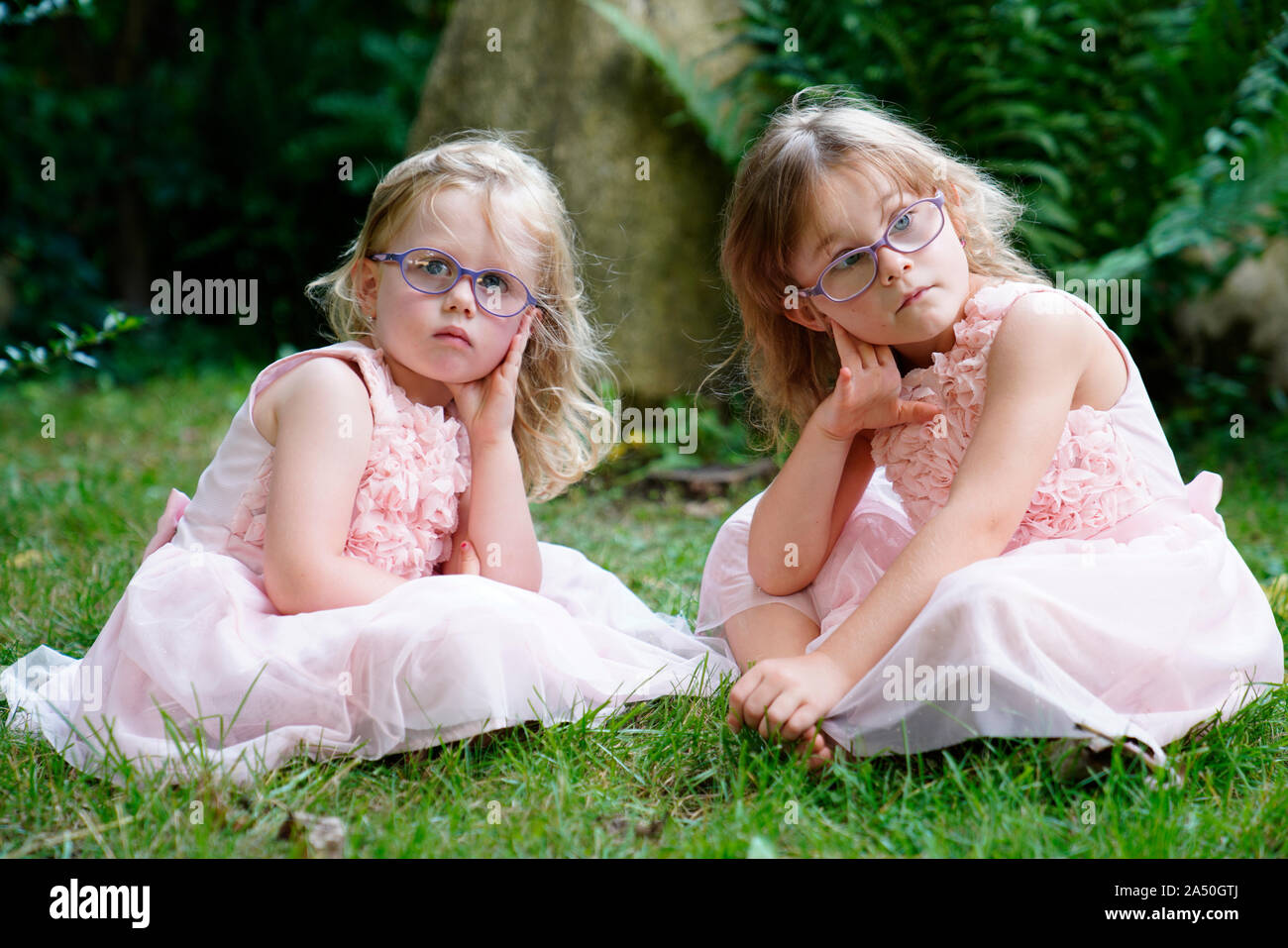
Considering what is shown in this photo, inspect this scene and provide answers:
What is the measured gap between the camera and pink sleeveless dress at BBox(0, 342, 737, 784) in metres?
1.89

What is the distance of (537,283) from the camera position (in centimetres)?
237

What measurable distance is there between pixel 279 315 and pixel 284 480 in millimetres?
5471

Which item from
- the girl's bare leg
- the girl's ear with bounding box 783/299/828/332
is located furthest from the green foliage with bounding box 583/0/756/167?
the girl's bare leg

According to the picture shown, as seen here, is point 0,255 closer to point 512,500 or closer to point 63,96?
point 63,96

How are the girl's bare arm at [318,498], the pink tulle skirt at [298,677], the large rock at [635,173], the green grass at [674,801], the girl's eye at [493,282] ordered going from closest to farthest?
the green grass at [674,801]
the pink tulle skirt at [298,677]
the girl's bare arm at [318,498]
the girl's eye at [493,282]
the large rock at [635,173]

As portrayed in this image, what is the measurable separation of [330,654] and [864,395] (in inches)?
39.8

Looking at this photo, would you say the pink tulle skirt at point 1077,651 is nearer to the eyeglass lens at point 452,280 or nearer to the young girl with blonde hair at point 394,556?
the young girl with blonde hair at point 394,556

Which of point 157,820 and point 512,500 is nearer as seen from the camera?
point 157,820

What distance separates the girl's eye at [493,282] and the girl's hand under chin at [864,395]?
609 millimetres

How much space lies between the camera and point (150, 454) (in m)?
4.68

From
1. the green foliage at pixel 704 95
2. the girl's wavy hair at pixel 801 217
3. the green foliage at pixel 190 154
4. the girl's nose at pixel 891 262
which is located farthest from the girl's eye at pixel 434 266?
the green foliage at pixel 190 154

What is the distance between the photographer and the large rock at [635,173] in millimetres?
4602

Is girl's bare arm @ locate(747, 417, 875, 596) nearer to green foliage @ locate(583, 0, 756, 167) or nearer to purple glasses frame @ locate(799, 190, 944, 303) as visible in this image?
purple glasses frame @ locate(799, 190, 944, 303)
